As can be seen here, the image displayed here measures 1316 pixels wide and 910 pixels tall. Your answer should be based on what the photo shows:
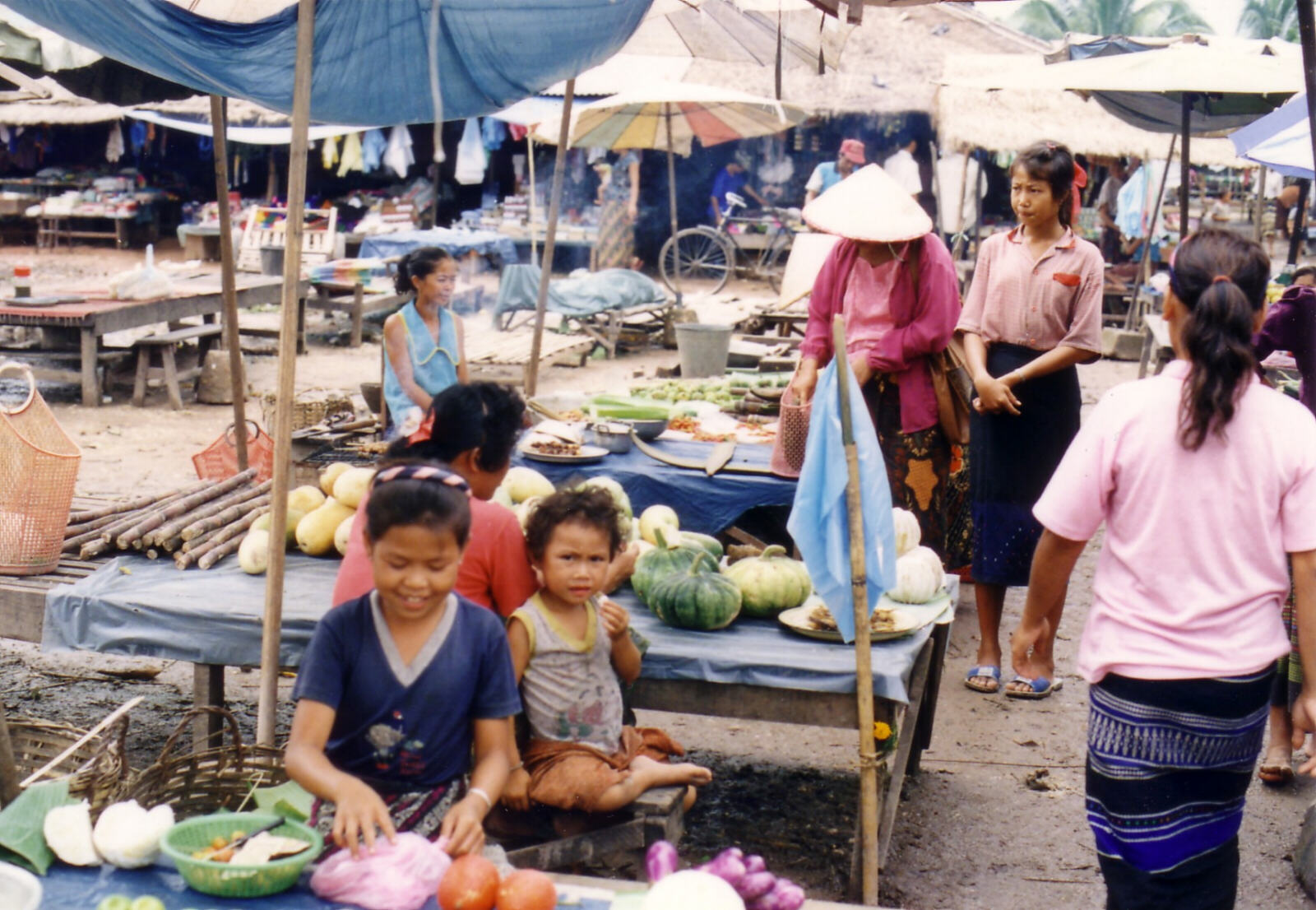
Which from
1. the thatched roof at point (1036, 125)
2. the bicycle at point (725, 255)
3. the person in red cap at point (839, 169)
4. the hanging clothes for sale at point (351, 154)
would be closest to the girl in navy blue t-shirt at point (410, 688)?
the person in red cap at point (839, 169)

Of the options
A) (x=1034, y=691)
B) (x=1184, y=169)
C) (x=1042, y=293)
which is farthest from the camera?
(x=1184, y=169)

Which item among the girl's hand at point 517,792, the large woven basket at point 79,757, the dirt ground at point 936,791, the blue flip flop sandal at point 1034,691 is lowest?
the dirt ground at point 936,791

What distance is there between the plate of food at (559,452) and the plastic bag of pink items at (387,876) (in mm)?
3029

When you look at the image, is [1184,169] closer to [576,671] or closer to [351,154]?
[576,671]

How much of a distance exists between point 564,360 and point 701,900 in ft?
33.7

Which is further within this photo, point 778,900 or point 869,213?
point 869,213

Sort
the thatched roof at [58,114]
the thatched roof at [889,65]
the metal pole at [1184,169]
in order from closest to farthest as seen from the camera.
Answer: the metal pole at [1184,169], the thatched roof at [58,114], the thatched roof at [889,65]

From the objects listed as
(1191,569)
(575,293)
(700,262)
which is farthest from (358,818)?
(700,262)

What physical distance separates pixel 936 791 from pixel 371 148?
17.1 m

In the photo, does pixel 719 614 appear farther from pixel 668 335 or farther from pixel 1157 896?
pixel 668 335

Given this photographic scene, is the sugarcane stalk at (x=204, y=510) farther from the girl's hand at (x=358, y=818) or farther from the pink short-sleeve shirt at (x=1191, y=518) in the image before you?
the pink short-sleeve shirt at (x=1191, y=518)

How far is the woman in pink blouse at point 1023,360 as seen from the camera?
4523 millimetres

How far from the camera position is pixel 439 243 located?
14.7m

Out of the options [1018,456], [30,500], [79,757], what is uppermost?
[1018,456]
